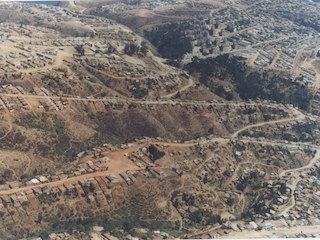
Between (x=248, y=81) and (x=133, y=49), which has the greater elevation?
(x=133, y=49)

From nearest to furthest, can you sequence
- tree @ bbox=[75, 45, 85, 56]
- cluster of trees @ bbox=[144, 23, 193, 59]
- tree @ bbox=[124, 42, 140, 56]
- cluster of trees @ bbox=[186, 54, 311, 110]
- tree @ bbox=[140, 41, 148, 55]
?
tree @ bbox=[75, 45, 85, 56] < cluster of trees @ bbox=[186, 54, 311, 110] < tree @ bbox=[124, 42, 140, 56] < tree @ bbox=[140, 41, 148, 55] < cluster of trees @ bbox=[144, 23, 193, 59]

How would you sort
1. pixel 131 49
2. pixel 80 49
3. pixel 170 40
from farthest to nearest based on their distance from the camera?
pixel 170 40, pixel 131 49, pixel 80 49

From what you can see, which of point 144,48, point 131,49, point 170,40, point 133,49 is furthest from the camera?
point 170,40

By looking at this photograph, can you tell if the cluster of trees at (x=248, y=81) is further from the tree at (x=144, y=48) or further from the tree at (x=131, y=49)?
the tree at (x=131, y=49)

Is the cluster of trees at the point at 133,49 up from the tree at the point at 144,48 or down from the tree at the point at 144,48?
up

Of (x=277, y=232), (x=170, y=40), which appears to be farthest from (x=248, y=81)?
(x=277, y=232)

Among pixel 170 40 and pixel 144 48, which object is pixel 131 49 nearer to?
pixel 144 48

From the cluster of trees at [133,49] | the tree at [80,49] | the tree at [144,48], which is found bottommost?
the tree at [144,48]

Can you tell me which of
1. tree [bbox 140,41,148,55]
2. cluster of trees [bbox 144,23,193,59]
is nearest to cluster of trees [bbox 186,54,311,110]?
cluster of trees [bbox 144,23,193,59]

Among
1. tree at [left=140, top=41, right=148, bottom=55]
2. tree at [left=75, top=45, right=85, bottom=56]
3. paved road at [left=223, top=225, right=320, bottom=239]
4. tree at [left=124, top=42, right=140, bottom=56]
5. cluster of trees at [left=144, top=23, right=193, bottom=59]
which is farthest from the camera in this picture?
cluster of trees at [left=144, top=23, right=193, bottom=59]

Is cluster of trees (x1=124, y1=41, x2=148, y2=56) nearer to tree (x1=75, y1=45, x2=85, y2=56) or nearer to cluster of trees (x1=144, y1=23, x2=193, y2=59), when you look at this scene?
cluster of trees (x1=144, y1=23, x2=193, y2=59)

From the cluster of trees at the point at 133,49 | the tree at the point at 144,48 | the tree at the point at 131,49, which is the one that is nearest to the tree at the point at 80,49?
the cluster of trees at the point at 133,49

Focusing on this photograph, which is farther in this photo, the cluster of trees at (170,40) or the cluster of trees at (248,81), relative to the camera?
the cluster of trees at (170,40)
